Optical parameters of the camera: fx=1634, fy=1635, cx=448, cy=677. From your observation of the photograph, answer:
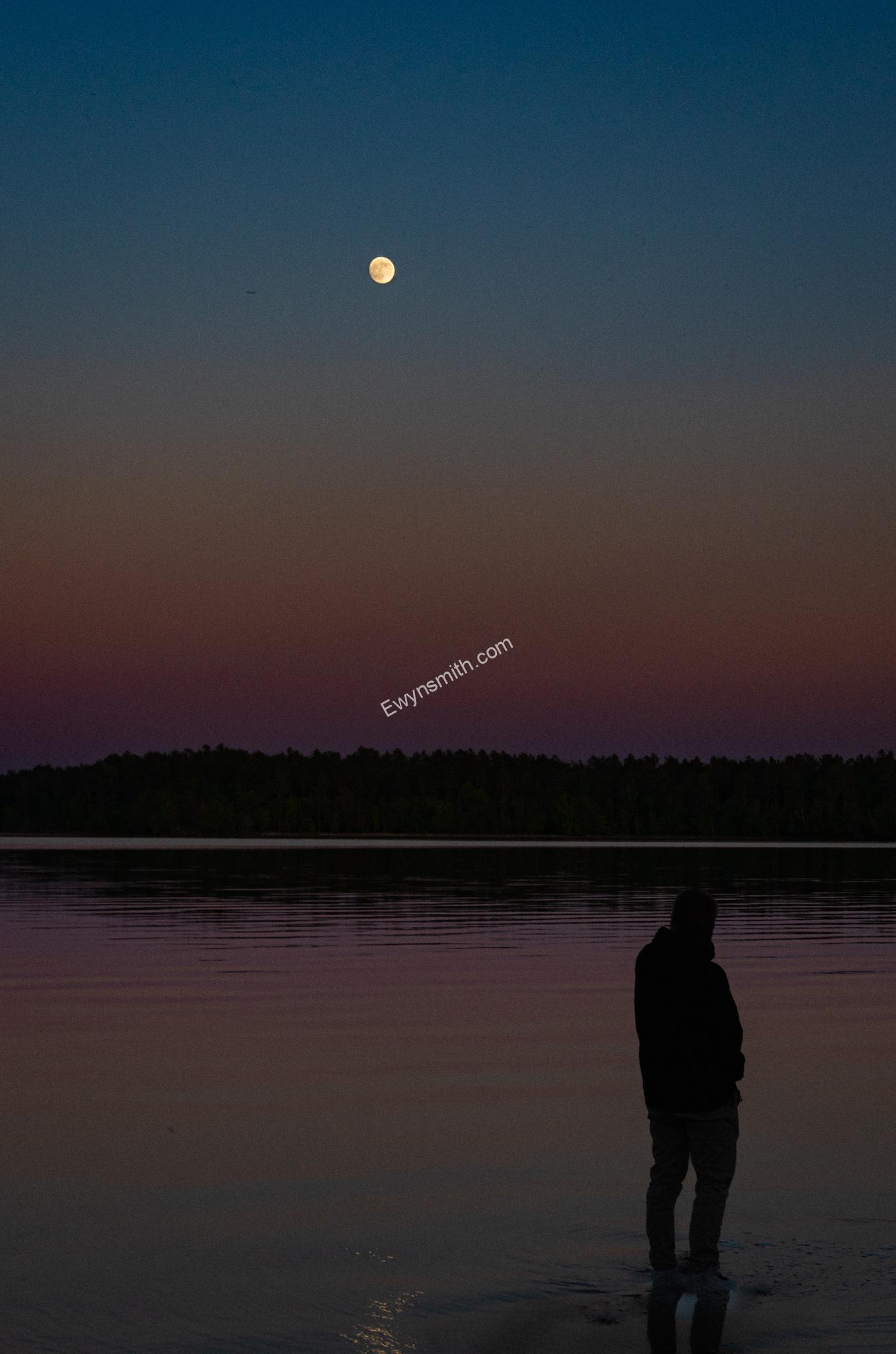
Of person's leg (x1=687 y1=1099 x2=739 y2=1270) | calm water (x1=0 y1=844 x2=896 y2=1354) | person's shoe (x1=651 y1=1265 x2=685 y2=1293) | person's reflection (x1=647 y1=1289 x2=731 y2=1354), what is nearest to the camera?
person's reflection (x1=647 y1=1289 x2=731 y2=1354)

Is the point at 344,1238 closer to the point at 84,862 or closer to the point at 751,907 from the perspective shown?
the point at 751,907

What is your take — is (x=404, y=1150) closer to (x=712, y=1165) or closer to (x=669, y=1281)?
(x=669, y=1281)

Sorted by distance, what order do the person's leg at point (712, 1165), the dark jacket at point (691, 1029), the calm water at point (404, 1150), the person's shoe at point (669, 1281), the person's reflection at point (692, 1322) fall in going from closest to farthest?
the person's reflection at point (692, 1322)
the calm water at point (404, 1150)
the dark jacket at point (691, 1029)
the person's leg at point (712, 1165)
the person's shoe at point (669, 1281)

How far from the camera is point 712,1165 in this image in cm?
1061

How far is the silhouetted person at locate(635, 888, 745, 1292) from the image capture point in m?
10.5

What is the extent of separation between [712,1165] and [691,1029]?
926 mm

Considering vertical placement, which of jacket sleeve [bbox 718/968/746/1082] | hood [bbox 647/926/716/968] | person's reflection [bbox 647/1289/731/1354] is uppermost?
hood [bbox 647/926/716/968]

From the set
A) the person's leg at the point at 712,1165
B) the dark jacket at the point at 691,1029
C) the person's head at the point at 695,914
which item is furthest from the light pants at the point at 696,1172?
the person's head at the point at 695,914

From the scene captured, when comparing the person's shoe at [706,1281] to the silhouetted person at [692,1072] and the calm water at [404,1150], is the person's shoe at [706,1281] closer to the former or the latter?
the silhouetted person at [692,1072]

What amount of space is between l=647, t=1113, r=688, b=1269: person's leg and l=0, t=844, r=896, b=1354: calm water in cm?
48

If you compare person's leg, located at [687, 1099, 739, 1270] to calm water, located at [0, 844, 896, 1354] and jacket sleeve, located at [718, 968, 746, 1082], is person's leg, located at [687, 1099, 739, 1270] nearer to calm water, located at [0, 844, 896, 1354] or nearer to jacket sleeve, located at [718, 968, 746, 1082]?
jacket sleeve, located at [718, 968, 746, 1082]

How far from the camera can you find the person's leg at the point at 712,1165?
1057 cm

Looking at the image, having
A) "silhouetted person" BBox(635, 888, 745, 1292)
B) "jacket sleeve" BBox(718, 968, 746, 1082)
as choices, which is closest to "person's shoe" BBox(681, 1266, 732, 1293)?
"silhouetted person" BBox(635, 888, 745, 1292)

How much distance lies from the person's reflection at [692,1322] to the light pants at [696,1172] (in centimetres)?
33
